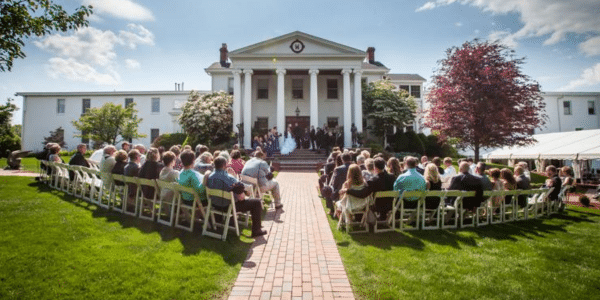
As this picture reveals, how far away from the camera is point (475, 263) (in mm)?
4297

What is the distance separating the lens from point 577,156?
15430mm

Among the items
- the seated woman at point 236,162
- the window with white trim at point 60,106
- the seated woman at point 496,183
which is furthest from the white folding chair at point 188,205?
the window with white trim at point 60,106

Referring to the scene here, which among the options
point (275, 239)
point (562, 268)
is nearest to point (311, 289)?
point (275, 239)

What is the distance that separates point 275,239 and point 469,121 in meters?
13.1

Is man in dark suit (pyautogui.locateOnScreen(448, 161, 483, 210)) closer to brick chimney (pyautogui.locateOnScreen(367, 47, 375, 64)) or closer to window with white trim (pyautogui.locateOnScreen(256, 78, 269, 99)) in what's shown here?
window with white trim (pyautogui.locateOnScreen(256, 78, 269, 99))

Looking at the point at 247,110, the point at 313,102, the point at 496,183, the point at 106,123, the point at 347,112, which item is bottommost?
the point at 496,183

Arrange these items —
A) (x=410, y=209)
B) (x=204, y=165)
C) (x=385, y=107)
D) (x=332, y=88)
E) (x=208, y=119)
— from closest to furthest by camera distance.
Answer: (x=410, y=209) → (x=204, y=165) → (x=208, y=119) → (x=385, y=107) → (x=332, y=88)

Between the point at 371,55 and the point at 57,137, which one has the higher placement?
the point at 371,55

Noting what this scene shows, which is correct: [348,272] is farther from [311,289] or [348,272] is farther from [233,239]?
[233,239]

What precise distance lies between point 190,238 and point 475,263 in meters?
4.63

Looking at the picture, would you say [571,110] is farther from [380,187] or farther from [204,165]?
[204,165]

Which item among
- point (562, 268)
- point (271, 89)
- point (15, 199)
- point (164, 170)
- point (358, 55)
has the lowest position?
point (562, 268)

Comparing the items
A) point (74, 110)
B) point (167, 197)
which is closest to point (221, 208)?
point (167, 197)

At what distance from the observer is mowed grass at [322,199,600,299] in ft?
11.3
